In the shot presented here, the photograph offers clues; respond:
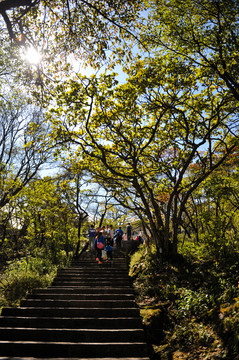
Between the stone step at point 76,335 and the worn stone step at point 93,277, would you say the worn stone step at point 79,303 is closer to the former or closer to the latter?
the stone step at point 76,335

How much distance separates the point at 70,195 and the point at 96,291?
8.29 meters

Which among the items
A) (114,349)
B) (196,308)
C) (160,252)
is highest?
(160,252)

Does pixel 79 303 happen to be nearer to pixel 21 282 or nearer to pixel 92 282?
pixel 92 282

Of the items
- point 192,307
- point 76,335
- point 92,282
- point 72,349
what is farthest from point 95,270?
point 72,349

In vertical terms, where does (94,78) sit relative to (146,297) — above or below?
above

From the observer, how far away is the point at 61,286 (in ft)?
33.6

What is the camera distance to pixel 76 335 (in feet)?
20.9

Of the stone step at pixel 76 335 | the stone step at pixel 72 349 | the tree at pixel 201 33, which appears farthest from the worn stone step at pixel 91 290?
the tree at pixel 201 33

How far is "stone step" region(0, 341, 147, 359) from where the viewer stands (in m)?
5.79

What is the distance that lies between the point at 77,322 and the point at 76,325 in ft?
0.25

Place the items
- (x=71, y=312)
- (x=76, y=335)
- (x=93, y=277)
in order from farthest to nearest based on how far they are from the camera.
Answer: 1. (x=93, y=277)
2. (x=71, y=312)
3. (x=76, y=335)

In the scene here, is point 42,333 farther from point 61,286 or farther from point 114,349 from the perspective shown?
point 61,286

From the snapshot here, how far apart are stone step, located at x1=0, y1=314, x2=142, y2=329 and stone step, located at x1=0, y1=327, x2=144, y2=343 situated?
476 millimetres

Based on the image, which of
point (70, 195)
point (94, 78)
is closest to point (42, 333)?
point (94, 78)
